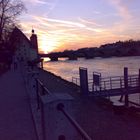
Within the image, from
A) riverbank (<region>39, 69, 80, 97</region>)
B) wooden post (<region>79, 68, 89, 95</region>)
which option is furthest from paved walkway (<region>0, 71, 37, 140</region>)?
wooden post (<region>79, 68, 89, 95</region>)

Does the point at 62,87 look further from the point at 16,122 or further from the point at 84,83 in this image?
the point at 16,122

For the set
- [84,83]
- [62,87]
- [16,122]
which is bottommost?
[62,87]

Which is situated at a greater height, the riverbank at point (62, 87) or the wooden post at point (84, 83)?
the wooden post at point (84, 83)

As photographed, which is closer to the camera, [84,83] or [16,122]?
[16,122]

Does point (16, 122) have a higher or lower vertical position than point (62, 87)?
higher

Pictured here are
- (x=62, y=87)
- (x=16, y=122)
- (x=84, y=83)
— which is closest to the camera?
(x=16, y=122)

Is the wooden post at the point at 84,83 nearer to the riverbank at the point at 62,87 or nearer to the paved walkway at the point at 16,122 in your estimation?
the riverbank at the point at 62,87

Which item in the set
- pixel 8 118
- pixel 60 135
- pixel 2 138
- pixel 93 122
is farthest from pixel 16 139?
pixel 93 122

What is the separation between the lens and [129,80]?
3400cm

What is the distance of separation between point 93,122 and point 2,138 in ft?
24.0

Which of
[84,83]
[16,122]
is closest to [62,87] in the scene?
[84,83]

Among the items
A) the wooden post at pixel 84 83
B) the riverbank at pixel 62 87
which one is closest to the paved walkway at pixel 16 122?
the riverbank at pixel 62 87

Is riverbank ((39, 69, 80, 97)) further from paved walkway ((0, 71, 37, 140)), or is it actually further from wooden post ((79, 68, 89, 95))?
paved walkway ((0, 71, 37, 140))

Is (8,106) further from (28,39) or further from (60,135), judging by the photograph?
(28,39)
